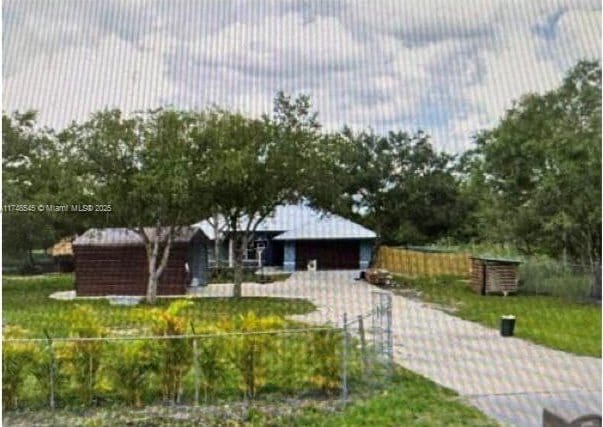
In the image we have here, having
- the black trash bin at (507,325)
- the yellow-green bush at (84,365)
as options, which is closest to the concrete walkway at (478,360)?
the black trash bin at (507,325)

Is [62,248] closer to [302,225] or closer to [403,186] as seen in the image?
[403,186]

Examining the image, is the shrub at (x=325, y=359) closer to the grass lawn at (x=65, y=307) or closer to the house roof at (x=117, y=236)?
the grass lawn at (x=65, y=307)

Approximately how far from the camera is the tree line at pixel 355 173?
1.37 meters

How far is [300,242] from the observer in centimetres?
478

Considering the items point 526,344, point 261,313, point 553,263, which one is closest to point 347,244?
point 261,313

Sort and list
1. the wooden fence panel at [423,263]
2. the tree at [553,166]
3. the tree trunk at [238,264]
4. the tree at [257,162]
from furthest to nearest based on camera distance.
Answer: the tree trunk at [238,264] < the tree at [257,162] < the wooden fence panel at [423,263] < the tree at [553,166]

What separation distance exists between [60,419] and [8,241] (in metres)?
0.61

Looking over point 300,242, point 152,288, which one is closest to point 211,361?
point 152,288

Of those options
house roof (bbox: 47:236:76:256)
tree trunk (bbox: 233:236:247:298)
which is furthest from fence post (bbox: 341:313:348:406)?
house roof (bbox: 47:236:76:256)

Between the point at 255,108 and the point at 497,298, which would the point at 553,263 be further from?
the point at 255,108

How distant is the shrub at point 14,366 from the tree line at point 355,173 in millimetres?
329

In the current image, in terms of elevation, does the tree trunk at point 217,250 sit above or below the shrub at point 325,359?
above

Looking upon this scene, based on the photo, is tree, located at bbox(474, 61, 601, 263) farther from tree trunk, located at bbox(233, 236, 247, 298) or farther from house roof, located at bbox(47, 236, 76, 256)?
tree trunk, located at bbox(233, 236, 247, 298)

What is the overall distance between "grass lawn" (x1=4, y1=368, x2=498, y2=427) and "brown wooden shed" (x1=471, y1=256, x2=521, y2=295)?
1.17 feet
